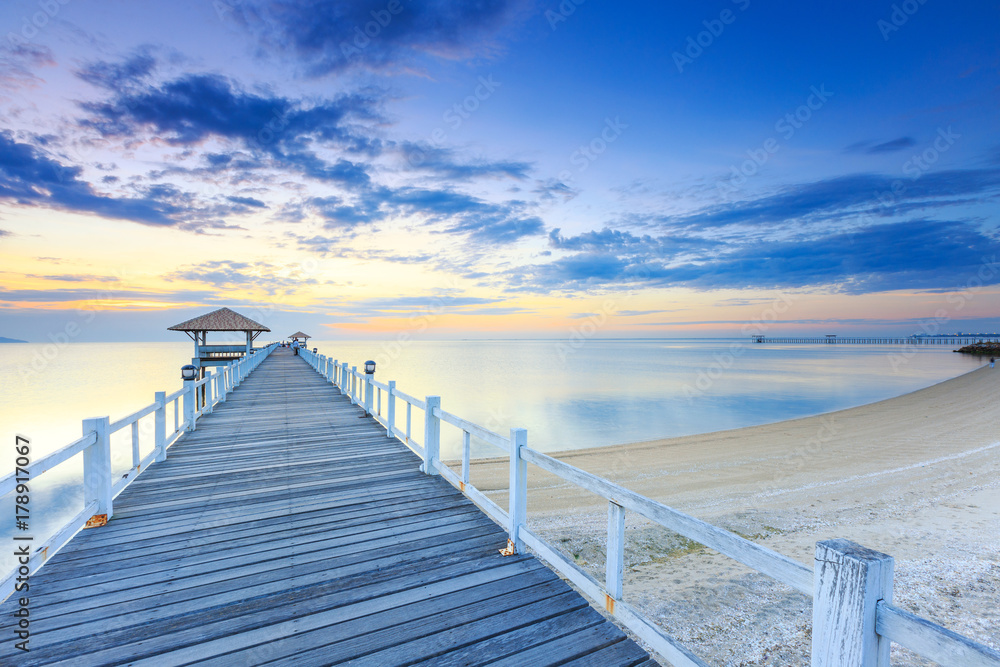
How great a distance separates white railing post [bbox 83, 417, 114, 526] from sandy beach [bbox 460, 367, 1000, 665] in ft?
19.2

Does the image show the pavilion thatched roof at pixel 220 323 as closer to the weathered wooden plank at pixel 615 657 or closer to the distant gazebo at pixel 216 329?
the distant gazebo at pixel 216 329

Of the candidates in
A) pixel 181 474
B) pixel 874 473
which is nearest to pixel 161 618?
pixel 181 474

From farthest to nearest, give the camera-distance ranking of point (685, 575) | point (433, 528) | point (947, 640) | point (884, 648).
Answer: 1. point (685, 575)
2. point (433, 528)
3. point (884, 648)
4. point (947, 640)

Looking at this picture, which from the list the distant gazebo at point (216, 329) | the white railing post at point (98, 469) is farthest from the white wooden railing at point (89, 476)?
the distant gazebo at point (216, 329)

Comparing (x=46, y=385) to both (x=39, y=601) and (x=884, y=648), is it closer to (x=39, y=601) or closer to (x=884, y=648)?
(x=39, y=601)

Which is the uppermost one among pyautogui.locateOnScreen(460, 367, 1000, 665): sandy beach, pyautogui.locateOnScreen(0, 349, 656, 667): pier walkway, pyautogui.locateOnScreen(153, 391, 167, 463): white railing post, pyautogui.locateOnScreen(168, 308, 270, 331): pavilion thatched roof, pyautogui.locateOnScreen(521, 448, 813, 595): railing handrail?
pyautogui.locateOnScreen(168, 308, 270, 331): pavilion thatched roof

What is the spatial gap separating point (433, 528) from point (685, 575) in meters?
3.79

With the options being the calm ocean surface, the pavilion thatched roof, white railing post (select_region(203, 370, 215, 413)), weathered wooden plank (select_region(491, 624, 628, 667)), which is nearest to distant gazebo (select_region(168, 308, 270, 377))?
the pavilion thatched roof

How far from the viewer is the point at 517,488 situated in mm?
4078

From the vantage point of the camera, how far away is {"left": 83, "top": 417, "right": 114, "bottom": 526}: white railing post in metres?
4.46

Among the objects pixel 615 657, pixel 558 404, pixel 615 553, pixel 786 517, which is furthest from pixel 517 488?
pixel 558 404

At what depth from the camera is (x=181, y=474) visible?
20.8 feet

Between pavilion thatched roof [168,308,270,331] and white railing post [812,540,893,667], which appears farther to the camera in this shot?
pavilion thatched roof [168,308,270,331]

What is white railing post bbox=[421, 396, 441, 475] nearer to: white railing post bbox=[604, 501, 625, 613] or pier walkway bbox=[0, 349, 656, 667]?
pier walkway bbox=[0, 349, 656, 667]
